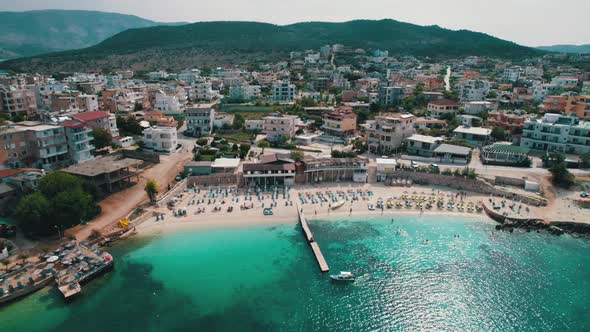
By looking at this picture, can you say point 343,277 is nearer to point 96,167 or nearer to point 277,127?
point 96,167

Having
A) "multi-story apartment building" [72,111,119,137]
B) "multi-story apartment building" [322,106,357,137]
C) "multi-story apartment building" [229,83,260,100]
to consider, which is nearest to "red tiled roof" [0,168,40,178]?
"multi-story apartment building" [72,111,119,137]

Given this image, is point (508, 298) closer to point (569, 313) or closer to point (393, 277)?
point (569, 313)

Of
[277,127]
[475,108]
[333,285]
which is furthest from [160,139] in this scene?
[475,108]

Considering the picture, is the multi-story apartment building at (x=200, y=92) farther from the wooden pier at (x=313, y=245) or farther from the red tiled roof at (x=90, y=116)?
the wooden pier at (x=313, y=245)

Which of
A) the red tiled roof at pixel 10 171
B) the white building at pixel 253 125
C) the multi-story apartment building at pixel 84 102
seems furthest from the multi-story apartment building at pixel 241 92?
the red tiled roof at pixel 10 171

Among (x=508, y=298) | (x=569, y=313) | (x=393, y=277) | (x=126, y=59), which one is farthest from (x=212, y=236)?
(x=126, y=59)
